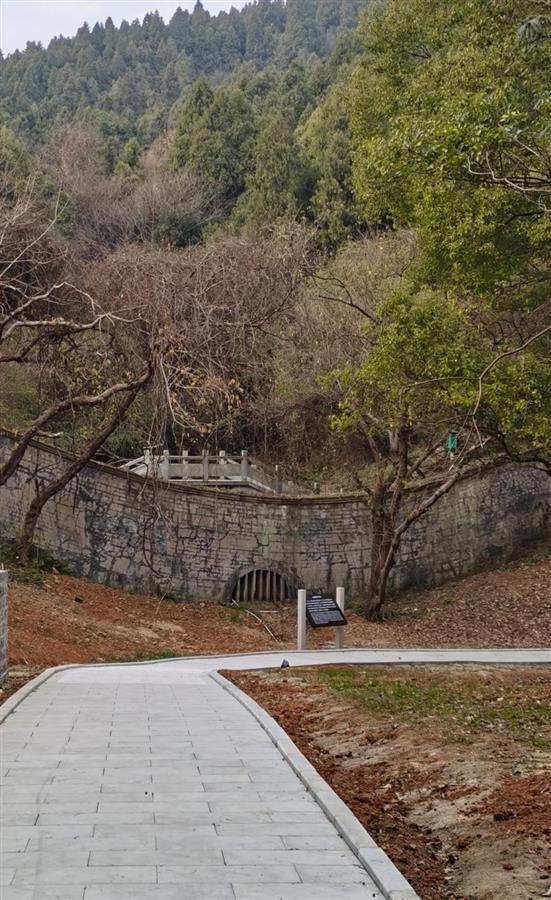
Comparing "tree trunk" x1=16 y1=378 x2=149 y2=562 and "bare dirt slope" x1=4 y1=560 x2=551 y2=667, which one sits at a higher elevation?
"tree trunk" x1=16 y1=378 x2=149 y2=562

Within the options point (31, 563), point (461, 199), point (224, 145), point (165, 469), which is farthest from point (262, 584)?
point (224, 145)

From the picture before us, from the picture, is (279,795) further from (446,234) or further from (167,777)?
(446,234)

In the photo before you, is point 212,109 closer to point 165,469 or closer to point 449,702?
point 165,469

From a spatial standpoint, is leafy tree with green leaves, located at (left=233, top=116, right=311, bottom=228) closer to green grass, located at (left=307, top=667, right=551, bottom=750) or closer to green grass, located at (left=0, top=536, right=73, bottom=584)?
green grass, located at (left=0, top=536, right=73, bottom=584)

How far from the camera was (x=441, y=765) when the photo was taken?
23.7 ft

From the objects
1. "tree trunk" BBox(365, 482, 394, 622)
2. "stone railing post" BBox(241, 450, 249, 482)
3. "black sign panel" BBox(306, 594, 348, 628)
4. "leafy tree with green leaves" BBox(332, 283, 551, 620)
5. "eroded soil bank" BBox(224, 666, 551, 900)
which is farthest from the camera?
"stone railing post" BBox(241, 450, 249, 482)

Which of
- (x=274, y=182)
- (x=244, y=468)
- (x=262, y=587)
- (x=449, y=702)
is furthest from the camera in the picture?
(x=274, y=182)

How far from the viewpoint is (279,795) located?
616 cm

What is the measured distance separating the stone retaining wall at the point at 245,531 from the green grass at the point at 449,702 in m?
12.9

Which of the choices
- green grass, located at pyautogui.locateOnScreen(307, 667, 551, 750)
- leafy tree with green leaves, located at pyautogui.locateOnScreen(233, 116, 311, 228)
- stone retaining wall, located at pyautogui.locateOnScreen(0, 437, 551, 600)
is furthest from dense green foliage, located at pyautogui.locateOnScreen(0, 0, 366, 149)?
green grass, located at pyautogui.locateOnScreen(307, 667, 551, 750)

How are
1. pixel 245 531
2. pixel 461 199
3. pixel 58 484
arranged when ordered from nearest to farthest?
pixel 461 199, pixel 58 484, pixel 245 531

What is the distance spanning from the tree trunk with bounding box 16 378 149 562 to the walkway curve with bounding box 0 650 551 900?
40.4ft

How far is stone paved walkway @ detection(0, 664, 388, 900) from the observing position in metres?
4.46

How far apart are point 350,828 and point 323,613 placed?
12022mm
